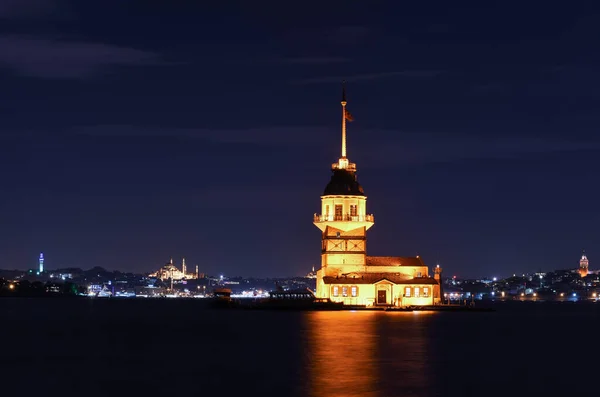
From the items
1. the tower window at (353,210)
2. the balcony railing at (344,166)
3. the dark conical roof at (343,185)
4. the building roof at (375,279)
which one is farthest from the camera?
the balcony railing at (344,166)

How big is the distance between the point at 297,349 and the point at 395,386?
2131 centimetres

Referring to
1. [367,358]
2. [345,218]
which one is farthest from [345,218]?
[367,358]

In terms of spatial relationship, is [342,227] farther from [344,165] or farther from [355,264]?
[344,165]

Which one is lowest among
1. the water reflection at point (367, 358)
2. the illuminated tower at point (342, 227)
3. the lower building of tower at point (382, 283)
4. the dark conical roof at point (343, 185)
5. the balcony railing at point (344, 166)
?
the water reflection at point (367, 358)

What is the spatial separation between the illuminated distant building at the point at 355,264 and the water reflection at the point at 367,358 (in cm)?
2645

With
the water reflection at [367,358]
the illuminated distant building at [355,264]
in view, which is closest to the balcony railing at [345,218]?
the illuminated distant building at [355,264]

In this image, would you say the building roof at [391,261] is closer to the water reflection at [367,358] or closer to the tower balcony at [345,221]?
the tower balcony at [345,221]

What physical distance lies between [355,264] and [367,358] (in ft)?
226

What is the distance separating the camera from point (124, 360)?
67.1m

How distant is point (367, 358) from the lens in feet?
218

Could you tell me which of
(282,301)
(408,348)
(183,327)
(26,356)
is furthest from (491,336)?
(282,301)

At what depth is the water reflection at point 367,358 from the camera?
173 ft

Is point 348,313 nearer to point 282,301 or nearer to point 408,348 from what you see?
point 282,301

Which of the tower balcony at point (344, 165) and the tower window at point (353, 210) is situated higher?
the tower balcony at point (344, 165)
